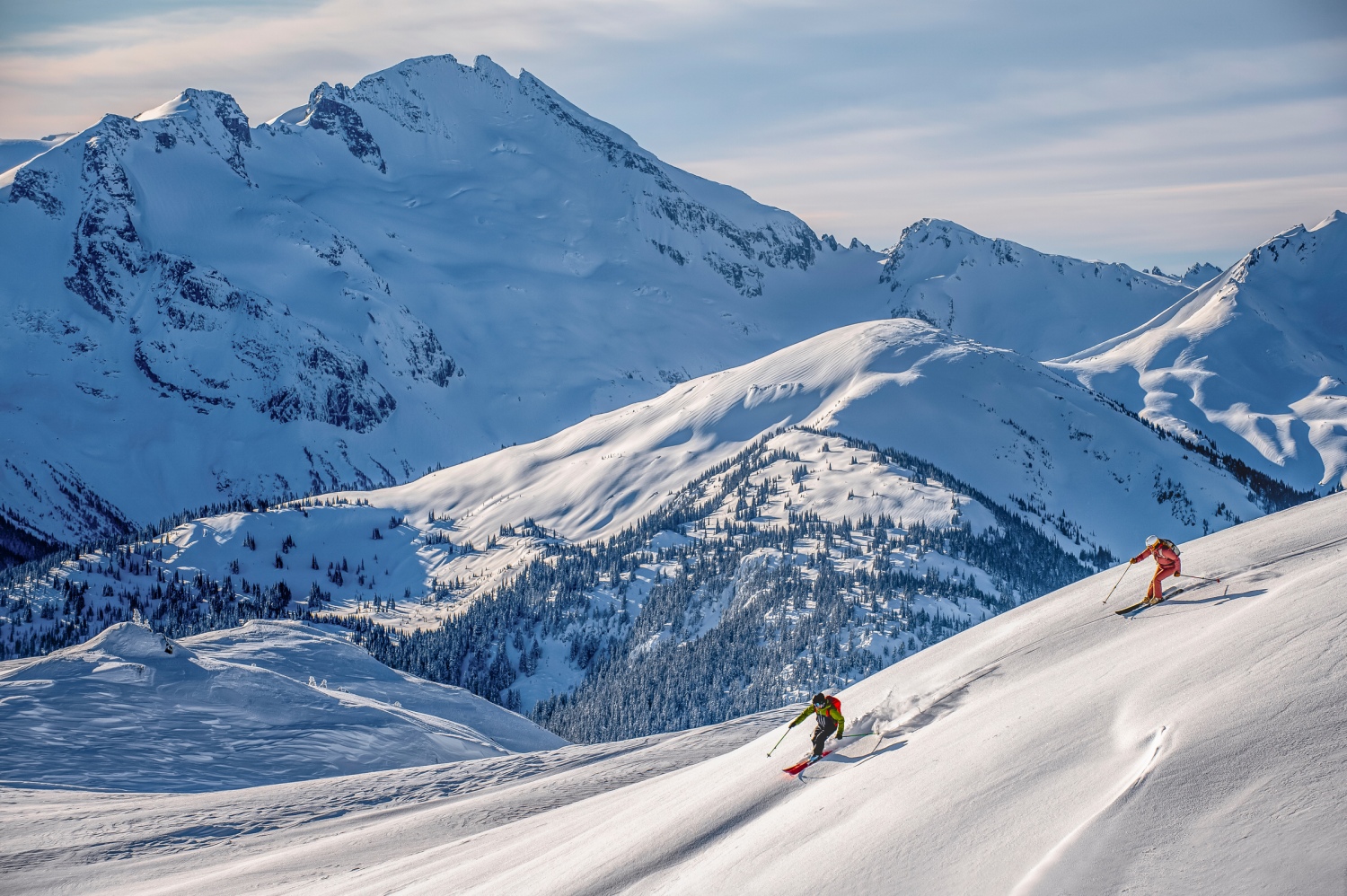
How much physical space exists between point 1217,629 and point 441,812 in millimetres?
27413

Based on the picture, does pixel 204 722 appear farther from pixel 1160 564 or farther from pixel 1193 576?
pixel 1193 576

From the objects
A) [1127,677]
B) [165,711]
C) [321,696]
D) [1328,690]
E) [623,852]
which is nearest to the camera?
[1328,690]

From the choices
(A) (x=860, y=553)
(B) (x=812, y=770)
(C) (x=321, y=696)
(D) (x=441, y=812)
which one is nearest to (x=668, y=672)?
(A) (x=860, y=553)

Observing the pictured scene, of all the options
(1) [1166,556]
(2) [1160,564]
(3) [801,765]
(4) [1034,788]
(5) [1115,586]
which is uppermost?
(1) [1166,556]

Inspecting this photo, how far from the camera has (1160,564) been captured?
82.8 feet

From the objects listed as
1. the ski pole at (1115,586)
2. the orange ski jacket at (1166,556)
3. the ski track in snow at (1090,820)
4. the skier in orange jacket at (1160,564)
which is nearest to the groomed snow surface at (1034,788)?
the ski track in snow at (1090,820)

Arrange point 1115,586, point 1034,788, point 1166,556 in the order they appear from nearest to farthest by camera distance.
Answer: point 1034,788, point 1166,556, point 1115,586

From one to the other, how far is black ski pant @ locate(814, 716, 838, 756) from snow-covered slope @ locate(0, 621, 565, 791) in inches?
1505

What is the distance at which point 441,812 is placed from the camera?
39.6 metres

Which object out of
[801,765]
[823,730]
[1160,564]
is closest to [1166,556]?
[1160,564]

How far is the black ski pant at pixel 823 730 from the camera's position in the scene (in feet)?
80.2

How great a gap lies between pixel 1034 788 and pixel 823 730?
7.24 m

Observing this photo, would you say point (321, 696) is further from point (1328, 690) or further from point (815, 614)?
point (815, 614)

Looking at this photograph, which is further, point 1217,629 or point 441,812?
point 441,812
